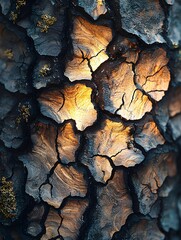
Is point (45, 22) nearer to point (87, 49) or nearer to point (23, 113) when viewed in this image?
point (87, 49)

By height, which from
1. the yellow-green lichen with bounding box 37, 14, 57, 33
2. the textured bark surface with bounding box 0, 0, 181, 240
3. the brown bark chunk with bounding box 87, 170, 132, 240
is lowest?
the brown bark chunk with bounding box 87, 170, 132, 240

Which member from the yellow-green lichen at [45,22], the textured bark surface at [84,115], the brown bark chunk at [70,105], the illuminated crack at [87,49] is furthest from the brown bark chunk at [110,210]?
Result: the yellow-green lichen at [45,22]

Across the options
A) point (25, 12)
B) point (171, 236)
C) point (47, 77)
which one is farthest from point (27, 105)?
point (171, 236)

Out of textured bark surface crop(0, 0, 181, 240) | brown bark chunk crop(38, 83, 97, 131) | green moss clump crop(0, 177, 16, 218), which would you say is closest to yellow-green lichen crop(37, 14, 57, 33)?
textured bark surface crop(0, 0, 181, 240)

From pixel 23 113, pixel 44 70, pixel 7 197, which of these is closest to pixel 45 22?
pixel 44 70

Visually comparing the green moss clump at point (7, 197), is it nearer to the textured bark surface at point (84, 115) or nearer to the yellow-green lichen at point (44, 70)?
the textured bark surface at point (84, 115)

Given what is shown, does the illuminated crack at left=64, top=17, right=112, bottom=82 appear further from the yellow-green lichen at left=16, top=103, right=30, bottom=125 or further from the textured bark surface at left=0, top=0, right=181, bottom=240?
the yellow-green lichen at left=16, top=103, right=30, bottom=125

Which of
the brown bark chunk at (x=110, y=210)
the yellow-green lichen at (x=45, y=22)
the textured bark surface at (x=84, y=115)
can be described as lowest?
the brown bark chunk at (x=110, y=210)

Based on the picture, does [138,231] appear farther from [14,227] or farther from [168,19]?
[168,19]
